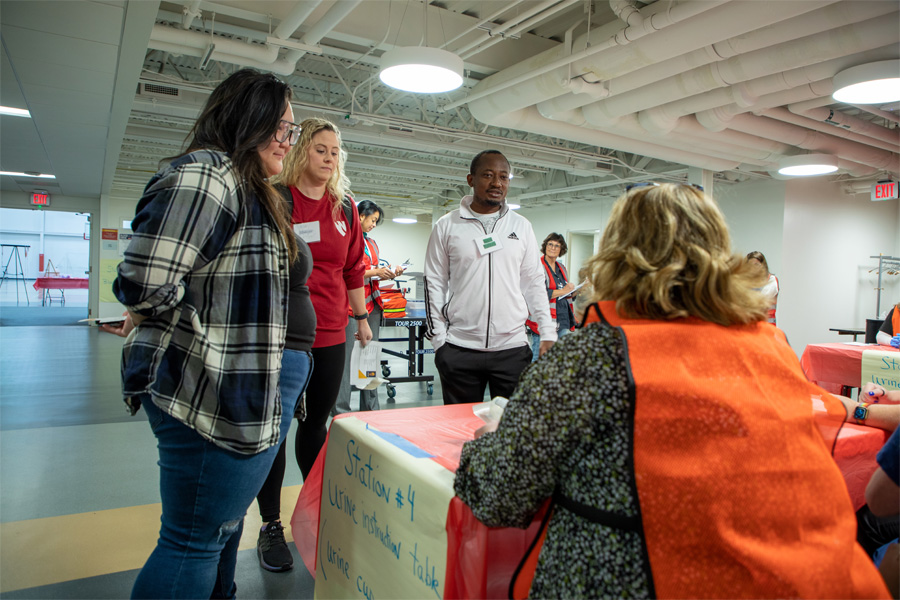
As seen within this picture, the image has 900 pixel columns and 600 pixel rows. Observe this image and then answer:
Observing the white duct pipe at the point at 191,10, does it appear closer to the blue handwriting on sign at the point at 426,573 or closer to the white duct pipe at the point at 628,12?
the white duct pipe at the point at 628,12

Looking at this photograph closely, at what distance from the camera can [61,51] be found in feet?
12.0

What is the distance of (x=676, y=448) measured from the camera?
0.70m

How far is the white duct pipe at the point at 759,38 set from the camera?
338 centimetres

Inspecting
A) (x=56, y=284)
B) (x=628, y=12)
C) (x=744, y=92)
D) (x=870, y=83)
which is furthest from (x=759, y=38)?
(x=56, y=284)

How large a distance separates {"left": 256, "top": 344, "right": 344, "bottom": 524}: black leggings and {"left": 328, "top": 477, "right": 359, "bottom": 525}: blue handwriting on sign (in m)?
0.29

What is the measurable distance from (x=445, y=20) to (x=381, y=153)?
225 inches

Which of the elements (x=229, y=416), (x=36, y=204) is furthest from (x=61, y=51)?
(x=36, y=204)

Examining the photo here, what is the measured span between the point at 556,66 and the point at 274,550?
401 centimetres

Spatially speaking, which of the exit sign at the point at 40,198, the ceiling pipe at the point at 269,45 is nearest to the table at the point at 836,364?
the ceiling pipe at the point at 269,45

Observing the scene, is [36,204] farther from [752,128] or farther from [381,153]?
[752,128]

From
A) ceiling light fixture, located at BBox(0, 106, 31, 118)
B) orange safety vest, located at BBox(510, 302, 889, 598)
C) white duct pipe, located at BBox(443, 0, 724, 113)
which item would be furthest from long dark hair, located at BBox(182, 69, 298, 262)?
ceiling light fixture, located at BBox(0, 106, 31, 118)

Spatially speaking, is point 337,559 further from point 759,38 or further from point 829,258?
point 829,258

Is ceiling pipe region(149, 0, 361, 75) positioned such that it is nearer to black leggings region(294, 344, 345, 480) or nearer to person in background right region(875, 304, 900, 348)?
black leggings region(294, 344, 345, 480)

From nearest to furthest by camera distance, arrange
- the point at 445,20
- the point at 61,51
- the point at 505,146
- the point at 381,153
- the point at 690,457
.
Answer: the point at 690,457
the point at 61,51
the point at 445,20
the point at 505,146
the point at 381,153
